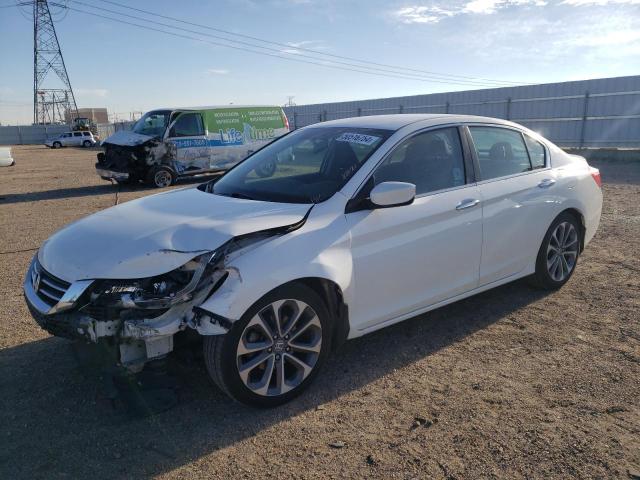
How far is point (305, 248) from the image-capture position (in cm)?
308

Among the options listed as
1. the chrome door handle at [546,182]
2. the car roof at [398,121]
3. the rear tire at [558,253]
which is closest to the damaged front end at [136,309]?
the car roof at [398,121]

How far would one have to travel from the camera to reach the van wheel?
1368 centimetres

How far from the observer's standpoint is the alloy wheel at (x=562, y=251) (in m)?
4.78

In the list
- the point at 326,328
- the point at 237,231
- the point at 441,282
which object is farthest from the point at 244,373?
the point at 441,282

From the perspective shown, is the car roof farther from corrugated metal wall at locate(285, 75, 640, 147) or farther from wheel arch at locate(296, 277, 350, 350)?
corrugated metal wall at locate(285, 75, 640, 147)

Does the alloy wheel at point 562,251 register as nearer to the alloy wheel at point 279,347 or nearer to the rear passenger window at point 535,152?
the rear passenger window at point 535,152

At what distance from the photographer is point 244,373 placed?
2.97m

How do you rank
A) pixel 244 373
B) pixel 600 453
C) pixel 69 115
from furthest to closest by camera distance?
pixel 69 115 → pixel 244 373 → pixel 600 453

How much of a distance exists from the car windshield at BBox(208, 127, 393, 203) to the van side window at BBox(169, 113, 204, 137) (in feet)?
33.1

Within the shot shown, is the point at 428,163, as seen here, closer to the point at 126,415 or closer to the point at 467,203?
the point at 467,203

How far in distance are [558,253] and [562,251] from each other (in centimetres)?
8

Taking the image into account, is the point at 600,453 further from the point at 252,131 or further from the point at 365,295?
the point at 252,131

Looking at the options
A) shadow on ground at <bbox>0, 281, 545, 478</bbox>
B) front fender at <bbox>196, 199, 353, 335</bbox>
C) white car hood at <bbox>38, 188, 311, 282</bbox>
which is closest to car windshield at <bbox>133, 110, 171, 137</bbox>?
shadow on ground at <bbox>0, 281, 545, 478</bbox>

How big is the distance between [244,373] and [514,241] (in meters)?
2.58
